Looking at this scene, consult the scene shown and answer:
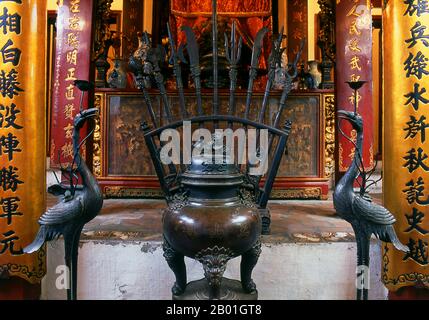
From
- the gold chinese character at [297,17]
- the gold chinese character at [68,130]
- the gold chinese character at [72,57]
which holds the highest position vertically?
the gold chinese character at [297,17]

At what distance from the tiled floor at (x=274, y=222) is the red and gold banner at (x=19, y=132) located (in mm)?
438

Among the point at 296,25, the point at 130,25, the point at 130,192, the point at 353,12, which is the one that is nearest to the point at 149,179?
the point at 130,192

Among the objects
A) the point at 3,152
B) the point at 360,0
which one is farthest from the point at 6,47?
the point at 360,0

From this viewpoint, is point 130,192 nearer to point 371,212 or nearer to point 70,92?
point 70,92

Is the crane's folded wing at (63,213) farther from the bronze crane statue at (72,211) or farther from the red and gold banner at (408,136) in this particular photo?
the red and gold banner at (408,136)

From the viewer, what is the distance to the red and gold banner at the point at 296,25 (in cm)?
604

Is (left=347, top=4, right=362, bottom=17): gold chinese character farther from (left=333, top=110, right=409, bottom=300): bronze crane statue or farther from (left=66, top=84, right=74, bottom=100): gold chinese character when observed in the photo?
(left=66, top=84, right=74, bottom=100): gold chinese character

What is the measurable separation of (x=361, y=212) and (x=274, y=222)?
1.24m

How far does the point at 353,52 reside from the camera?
3.31m

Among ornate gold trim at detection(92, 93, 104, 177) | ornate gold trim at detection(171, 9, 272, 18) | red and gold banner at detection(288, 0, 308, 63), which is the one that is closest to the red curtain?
ornate gold trim at detection(171, 9, 272, 18)

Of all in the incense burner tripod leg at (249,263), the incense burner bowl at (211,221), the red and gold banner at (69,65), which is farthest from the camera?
the red and gold banner at (69,65)

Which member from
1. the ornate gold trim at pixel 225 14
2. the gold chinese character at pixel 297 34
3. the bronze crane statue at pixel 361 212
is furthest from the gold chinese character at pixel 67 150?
the gold chinese character at pixel 297 34

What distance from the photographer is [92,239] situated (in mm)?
2400

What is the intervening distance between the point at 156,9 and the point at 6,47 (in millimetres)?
4726
